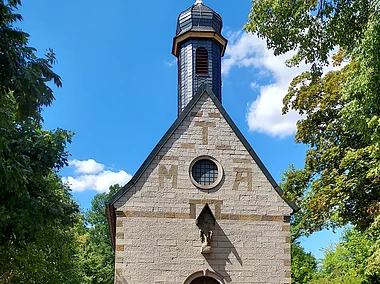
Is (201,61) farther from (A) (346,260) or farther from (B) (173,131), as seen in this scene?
(A) (346,260)

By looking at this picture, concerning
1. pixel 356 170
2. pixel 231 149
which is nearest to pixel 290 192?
pixel 356 170

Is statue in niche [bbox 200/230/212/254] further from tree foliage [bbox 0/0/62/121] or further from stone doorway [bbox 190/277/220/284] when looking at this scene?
tree foliage [bbox 0/0/62/121]

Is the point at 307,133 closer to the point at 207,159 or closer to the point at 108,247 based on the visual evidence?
the point at 207,159

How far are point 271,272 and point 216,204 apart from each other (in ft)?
7.43

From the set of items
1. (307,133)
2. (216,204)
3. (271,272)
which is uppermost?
(307,133)

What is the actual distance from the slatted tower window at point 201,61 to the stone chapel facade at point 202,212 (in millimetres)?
2212

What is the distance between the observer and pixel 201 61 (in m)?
17.4

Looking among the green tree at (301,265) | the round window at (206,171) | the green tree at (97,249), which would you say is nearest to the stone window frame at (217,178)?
the round window at (206,171)

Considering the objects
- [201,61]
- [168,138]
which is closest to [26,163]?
[168,138]

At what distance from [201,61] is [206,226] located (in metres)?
6.10

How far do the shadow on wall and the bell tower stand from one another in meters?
4.88

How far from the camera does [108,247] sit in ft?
142

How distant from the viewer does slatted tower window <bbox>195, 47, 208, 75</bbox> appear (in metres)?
17.2

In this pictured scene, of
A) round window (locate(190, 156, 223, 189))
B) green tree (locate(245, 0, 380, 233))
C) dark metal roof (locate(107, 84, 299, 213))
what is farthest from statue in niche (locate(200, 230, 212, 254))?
green tree (locate(245, 0, 380, 233))
